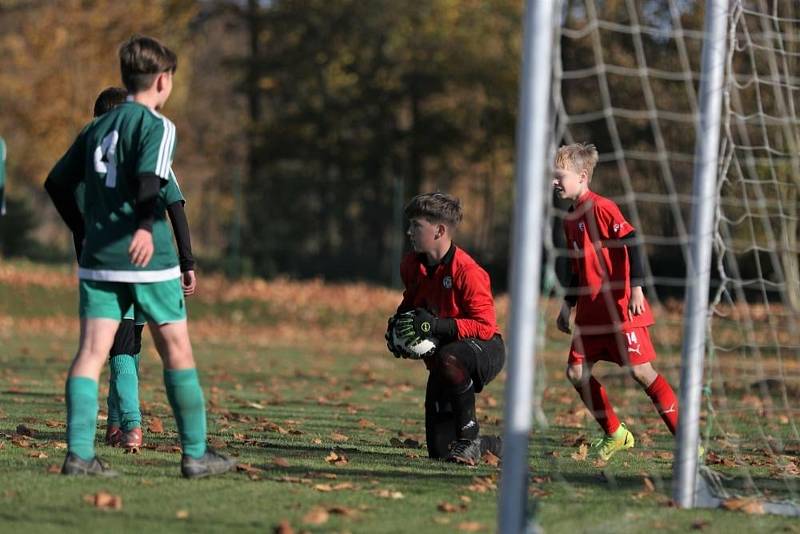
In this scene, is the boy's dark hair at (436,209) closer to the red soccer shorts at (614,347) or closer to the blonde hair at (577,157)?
the blonde hair at (577,157)

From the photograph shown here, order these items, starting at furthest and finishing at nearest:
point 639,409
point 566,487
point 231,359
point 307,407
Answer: point 231,359
point 639,409
point 307,407
point 566,487

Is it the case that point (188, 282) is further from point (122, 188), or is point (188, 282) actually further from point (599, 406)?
point (599, 406)

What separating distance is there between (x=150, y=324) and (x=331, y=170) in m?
26.8

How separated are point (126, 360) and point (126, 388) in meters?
0.17

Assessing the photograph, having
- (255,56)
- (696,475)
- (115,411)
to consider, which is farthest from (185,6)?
(696,475)

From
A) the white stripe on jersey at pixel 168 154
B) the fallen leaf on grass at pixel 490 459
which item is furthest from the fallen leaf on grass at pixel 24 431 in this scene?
the fallen leaf on grass at pixel 490 459

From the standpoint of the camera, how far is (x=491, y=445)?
703 cm

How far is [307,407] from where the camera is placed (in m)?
10.1

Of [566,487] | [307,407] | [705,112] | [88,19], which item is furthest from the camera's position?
[88,19]

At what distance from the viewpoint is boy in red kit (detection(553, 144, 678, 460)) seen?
7051 mm

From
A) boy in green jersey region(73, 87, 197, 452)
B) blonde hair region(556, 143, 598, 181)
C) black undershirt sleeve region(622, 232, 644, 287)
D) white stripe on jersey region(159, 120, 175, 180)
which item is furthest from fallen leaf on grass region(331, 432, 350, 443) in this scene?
white stripe on jersey region(159, 120, 175, 180)

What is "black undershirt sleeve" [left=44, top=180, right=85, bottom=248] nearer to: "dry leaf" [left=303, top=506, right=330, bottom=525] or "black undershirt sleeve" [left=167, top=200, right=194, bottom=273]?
"black undershirt sleeve" [left=167, top=200, right=194, bottom=273]

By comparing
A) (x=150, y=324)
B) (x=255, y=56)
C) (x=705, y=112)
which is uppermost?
(x=255, y=56)

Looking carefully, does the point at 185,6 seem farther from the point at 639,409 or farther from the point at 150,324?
the point at 150,324
